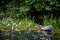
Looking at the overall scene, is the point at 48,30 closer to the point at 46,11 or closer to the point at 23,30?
the point at 23,30

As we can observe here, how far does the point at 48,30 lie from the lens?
39.0 ft

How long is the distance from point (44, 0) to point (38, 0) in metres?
0.41

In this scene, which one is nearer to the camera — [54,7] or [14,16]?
[54,7]

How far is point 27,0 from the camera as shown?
46.7 feet

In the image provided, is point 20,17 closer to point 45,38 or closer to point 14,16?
point 14,16

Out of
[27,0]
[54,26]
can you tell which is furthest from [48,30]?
[27,0]

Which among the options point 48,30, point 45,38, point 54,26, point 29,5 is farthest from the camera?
point 29,5

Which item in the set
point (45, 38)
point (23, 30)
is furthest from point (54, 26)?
point (45, 38)

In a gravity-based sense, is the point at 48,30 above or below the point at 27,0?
below

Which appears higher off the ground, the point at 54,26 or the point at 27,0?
the point at 27,0

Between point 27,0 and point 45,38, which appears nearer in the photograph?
point 45,38

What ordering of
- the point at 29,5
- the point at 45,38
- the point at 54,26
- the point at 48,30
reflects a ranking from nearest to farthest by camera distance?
the point at 45,38
the point at 48,30
the point at 54,26
the point at 29,5

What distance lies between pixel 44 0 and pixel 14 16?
253cm

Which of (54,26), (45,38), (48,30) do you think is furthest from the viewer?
(54,26)
